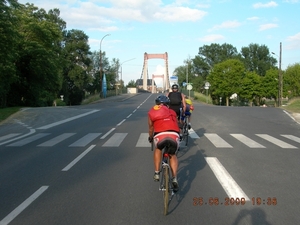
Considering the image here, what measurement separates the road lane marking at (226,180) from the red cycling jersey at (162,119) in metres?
1.52

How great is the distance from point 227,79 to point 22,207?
287 feet

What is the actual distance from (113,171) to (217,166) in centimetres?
237

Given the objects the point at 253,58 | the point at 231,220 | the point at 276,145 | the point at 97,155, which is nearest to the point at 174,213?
the point at 231,220

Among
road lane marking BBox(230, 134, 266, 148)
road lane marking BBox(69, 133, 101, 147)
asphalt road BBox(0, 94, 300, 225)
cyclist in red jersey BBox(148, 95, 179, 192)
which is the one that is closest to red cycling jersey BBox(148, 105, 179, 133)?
cyclist in red jersey BBox(148, 95, 179, 192)

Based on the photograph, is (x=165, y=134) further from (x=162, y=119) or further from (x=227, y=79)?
(x=227, y=79)

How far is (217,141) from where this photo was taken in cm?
1357

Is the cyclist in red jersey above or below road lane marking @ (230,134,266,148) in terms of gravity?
above

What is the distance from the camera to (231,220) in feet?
17.2

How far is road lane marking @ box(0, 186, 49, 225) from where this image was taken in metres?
5.24

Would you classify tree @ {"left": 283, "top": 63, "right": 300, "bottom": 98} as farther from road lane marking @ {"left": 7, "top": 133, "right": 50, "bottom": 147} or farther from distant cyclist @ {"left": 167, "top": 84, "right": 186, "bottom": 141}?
distant cyclist @ {"left": 167, "top": 84, "right": 186, "bottom": 141}

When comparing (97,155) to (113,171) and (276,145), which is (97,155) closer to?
(113,171)

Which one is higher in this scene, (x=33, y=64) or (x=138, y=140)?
(x=33, y=64)

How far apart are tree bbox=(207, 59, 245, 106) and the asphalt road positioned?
253ft
